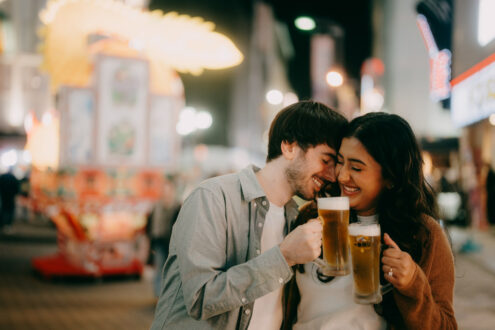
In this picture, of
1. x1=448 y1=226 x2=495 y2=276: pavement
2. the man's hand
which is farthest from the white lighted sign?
the man's hand

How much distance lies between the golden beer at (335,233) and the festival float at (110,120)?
7.00m

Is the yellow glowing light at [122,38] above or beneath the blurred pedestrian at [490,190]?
above

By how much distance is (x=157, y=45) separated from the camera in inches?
344

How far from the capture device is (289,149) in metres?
2.12

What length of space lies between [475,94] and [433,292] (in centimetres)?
511

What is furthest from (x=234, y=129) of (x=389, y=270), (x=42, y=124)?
(x=389, y=270)

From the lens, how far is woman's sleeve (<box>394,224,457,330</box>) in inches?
68.8

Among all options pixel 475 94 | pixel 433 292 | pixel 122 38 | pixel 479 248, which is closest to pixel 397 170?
pixel 433 292

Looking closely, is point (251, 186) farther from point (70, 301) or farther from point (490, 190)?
point (490, 190)

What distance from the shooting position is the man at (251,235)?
1.70 meters

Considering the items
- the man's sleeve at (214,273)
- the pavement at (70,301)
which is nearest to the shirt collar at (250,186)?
the man's sleeve at (214,273)

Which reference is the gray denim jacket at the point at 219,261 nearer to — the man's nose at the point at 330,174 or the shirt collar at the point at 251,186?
the shirt collar at the point at 251,186

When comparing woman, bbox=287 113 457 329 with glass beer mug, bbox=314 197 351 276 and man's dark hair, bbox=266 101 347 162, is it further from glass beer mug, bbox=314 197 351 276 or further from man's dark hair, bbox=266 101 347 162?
glass beer mug, bbox=314 197 351 276

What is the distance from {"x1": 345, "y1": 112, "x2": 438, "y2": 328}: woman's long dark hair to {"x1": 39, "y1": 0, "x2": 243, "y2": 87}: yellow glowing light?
7.06m
